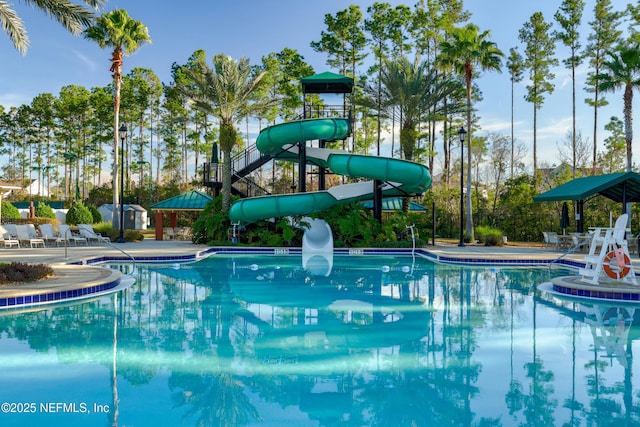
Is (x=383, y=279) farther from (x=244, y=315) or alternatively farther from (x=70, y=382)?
(x=70, y=382)

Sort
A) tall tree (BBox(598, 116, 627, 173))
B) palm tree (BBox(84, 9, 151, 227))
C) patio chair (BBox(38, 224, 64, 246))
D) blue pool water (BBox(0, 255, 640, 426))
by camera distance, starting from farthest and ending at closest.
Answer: tall tree (BBox(598, 116, 627, 173)) → palm tree (BBox(84, 9, 151, 227)) → patio chair (BBox(38, 224, 64, 246)) → blue pool water (BBox(0, 255, 640, 426))

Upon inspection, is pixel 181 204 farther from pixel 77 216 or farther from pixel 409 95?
pixel 409 95

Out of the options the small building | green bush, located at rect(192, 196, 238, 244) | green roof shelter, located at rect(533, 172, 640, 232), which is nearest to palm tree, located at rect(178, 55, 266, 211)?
green bush, located at rect(192, 196, 238, 244)

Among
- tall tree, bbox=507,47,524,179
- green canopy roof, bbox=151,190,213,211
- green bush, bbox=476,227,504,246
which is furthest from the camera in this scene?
tall tree, bbox=507,47,524,179

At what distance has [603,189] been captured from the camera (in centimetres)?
1677

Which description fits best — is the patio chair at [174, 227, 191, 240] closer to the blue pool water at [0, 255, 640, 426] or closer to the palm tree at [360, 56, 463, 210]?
the palm tree at [360, 56, 463, 210]

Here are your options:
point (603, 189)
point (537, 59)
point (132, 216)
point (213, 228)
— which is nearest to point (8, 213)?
point (132, 216)

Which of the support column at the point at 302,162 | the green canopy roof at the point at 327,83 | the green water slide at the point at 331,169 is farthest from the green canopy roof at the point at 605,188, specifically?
the support column at the point at 302,162

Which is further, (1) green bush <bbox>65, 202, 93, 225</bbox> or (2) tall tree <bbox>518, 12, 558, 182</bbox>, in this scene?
(2) tall tree <bbox>518, 12, 558, 182</bbox>

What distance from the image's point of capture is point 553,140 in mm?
35219

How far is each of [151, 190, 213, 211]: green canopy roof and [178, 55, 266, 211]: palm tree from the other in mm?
4177

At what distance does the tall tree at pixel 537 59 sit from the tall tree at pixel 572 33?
1.34 metres

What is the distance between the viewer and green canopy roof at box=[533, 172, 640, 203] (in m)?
16.6

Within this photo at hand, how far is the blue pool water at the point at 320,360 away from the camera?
3758mm
